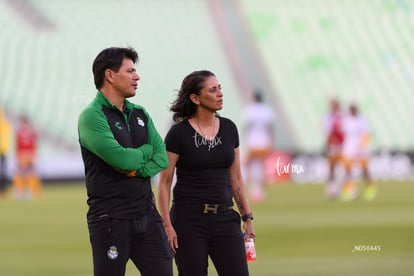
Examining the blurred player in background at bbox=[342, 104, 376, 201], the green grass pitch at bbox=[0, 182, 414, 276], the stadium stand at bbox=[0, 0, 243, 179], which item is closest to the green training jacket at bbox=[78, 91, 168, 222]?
the green grass pitch at bbox=[0, 182, 414, 276]

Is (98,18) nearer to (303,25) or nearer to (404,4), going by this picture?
(303,25)

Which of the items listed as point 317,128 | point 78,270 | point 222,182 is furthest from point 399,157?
point 222,182

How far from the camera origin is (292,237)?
52.3 ft

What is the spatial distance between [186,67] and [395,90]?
8.59m

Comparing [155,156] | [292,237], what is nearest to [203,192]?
[155,156]

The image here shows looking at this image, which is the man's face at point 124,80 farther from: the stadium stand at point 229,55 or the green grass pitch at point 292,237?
the stadium stand at point 229,55

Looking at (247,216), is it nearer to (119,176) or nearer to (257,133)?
(119,176)

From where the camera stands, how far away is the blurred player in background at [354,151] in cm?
2539

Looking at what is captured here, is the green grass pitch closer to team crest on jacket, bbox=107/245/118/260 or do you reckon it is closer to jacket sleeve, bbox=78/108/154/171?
team crest on jacket, bbox=107/245/118/260

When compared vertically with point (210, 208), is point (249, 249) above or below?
below

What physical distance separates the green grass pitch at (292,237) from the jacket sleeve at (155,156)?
4.81 m

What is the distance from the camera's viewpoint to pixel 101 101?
692 centimetres

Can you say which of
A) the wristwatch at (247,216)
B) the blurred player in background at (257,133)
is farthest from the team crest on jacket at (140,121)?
the blurred player in background at (257,133)

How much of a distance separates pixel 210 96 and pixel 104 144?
119 centimetres
